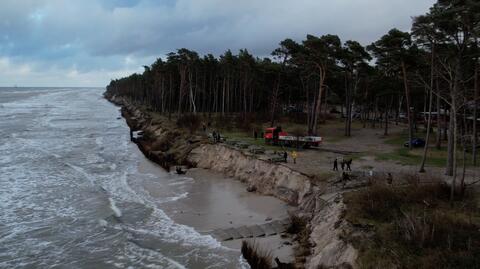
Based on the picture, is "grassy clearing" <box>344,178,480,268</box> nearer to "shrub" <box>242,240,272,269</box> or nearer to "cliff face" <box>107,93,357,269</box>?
"cliff face" <box>107,93,357,269</box>

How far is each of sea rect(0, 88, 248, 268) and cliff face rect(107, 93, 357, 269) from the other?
3.41m

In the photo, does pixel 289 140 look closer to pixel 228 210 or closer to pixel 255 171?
pixel 255 171

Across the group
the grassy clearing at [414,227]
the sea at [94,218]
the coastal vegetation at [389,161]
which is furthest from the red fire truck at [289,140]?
the grassy clearing at [414,227]

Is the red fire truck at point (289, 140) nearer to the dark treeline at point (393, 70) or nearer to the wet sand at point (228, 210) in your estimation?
the dark treeline at point (393, 70)

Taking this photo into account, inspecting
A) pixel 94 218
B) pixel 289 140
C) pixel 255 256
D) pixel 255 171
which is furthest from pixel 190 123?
pixel 255 256

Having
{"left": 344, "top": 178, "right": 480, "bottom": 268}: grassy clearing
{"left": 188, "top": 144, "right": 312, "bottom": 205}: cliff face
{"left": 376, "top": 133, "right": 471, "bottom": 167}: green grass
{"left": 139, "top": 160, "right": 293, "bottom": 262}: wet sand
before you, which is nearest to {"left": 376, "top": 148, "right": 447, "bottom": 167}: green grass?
{"left": 376, "top": 133, "right": 471, "bottom": 167}: green grass

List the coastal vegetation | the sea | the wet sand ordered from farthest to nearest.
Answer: the wet sand < the sea < the coastal vegetation

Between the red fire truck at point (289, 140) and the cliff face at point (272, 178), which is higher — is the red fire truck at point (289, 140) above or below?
above

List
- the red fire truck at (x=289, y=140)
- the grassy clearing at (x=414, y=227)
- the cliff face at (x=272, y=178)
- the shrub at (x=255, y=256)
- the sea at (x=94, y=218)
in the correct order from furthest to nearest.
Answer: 1. the red fire truck at (x=289, y=140)
2. the sea at (x=94, y=218)
3. the shrub at (x=255, y=256)
4. the cliff face at (x=272, y=178)
5. the grassy clearing at (x=414, y=227)

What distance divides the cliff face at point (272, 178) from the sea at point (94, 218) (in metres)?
3.41

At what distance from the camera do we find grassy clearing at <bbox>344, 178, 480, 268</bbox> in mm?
12125

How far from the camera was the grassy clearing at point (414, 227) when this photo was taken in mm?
12125

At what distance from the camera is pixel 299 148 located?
37.7 meters

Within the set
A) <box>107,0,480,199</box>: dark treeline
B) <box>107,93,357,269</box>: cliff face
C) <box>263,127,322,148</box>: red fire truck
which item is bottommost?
<box>107,93,357,269</box>: cliff face
